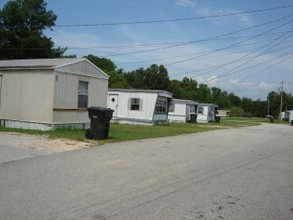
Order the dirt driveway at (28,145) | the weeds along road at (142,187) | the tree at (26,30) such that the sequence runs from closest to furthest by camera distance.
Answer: the weeds along road at (142,187)
the dirt driveway at (28,145)
the tree at (26,30)

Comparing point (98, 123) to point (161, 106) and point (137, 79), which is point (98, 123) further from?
point (137, 79)

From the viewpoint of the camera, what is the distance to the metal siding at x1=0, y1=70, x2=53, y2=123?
19.6 meters

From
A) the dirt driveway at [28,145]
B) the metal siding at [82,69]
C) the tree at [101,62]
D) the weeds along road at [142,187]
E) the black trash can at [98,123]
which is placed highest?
the tree at [101,62]

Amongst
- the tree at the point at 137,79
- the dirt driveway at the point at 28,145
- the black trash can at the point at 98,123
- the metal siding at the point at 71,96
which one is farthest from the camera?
the tree at the point at 137,79

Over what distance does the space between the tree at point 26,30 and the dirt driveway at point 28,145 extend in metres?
33.0

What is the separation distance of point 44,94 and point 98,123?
390cm

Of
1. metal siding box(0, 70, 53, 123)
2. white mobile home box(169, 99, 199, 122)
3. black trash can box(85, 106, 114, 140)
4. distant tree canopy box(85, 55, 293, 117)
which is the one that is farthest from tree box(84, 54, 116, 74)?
black trash can box(85, 106, 114, 140)

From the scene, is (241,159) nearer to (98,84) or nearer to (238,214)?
(238,214)

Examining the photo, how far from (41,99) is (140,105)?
1431 cm

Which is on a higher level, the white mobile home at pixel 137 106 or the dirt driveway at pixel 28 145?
the white mobile home at pixel 137 106

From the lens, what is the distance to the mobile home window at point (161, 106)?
3388 centimetres

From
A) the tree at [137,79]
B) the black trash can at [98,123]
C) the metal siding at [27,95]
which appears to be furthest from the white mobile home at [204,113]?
the tree at [137,79]

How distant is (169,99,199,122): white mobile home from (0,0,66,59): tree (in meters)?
15.7

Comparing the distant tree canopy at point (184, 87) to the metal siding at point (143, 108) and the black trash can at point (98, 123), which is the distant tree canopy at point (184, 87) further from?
the black trash can at point (98, 123)
